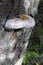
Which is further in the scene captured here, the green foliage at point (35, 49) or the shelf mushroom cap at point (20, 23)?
the green foliage at point (35, 49)

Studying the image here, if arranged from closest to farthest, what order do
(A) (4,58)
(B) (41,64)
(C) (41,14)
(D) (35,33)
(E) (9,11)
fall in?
(E) (9,11) → (A) (4,58) → (B) (41,64) → (D) (35,33) → (C) (41,14)

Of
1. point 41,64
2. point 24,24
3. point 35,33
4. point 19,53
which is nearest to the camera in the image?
point 24,24

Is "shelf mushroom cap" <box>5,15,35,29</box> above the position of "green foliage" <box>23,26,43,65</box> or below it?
above

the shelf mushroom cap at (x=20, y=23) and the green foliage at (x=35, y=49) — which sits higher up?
the shelf mushroom cap at (x=20, y=23)

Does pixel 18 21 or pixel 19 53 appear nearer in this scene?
pixel 18 21

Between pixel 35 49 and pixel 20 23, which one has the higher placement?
pixel 20 23

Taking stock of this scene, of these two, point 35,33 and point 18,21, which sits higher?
point 18,21

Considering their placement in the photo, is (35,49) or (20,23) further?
(35,49)

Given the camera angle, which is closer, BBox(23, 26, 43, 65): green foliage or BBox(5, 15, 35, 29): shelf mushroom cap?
BBox(5, 15, 35, 29): shelf mushroom cap

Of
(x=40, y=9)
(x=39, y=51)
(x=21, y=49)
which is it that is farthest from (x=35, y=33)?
(x=21, y=49)

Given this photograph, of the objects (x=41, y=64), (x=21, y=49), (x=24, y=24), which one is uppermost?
(x=24, y=24)

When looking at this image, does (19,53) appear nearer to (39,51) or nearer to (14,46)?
(14,46)
